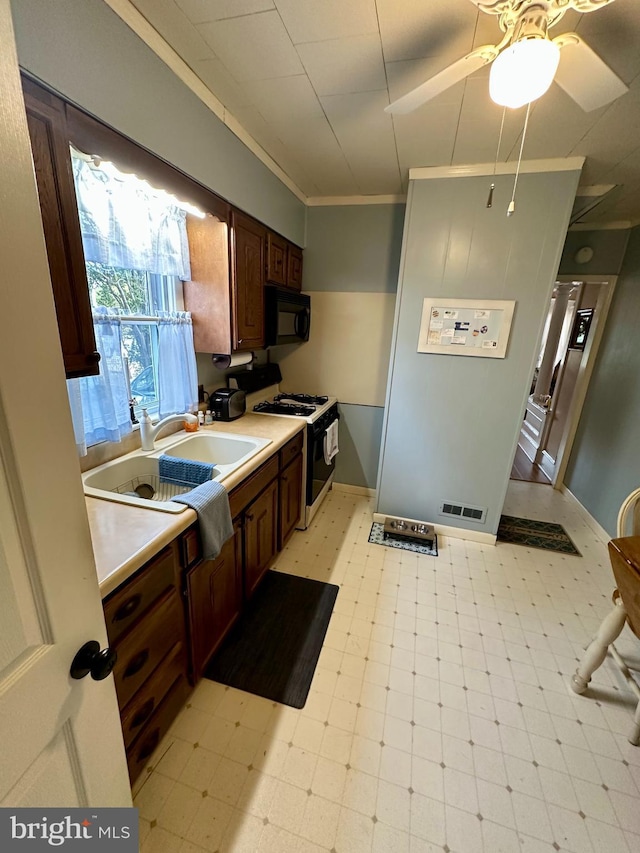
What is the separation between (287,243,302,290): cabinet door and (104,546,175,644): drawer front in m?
2.36

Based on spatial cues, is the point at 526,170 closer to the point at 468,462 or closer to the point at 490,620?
the point at 468,462

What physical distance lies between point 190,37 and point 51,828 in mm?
2309

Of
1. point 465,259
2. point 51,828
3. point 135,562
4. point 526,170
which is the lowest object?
point 51,828

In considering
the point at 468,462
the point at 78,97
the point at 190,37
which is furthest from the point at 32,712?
the point at 468,462

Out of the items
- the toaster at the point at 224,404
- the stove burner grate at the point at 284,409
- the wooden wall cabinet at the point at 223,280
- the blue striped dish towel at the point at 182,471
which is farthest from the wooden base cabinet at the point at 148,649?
the stove burner grate at the point at 284,409

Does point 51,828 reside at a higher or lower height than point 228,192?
lower

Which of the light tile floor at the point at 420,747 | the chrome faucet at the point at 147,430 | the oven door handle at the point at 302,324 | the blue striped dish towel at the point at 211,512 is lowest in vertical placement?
the light tile floor at the point at 420,747

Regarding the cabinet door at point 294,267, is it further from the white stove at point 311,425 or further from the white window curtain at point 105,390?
the white window curtain at point 105,390

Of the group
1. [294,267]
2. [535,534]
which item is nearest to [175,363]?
[294,267]

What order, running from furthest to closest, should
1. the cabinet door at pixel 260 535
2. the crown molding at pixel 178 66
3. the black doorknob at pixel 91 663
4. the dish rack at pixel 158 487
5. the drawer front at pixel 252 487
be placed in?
1. the cabinet door at pixel 260 535
2. the dish rack at pixel 158 487
3. the drawer front at pixel 252 487
4. the crown molding at pixel 178 66
5. the black doorknob at pixel 91 663

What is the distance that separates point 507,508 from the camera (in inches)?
133

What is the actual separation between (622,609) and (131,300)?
2.76 meters

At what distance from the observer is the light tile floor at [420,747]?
1.18 meters

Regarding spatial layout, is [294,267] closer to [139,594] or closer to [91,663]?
[139,594]
